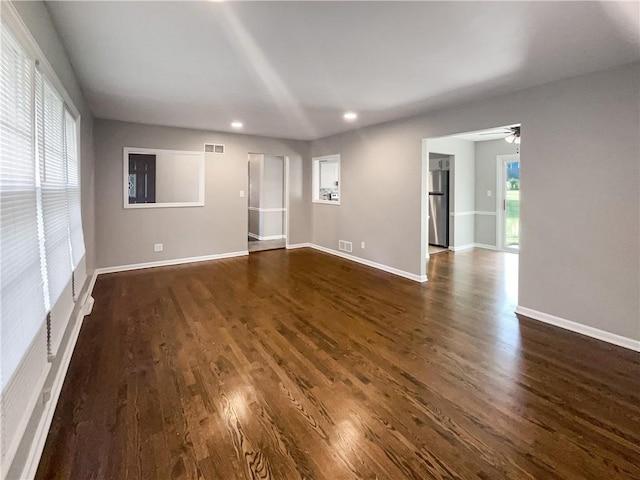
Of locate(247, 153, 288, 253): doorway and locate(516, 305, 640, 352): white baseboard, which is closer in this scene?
locate(516, 305, 640, 352): white baseboard

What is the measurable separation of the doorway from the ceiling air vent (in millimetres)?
2082

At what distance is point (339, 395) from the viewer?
224 centimetres

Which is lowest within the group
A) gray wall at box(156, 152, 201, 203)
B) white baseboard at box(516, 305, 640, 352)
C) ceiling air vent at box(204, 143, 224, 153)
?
white baseboard at box(516, 305, 640, 352)

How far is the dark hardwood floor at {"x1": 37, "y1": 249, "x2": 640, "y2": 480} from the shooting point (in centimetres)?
168

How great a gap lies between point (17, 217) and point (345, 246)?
548cm

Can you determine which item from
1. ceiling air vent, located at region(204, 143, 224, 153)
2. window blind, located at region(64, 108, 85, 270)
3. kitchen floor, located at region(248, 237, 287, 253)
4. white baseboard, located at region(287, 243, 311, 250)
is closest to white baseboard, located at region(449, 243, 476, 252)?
white baseboard, located at region(287, 243, 311, 250)

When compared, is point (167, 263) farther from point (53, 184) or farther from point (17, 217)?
point (17, 217)

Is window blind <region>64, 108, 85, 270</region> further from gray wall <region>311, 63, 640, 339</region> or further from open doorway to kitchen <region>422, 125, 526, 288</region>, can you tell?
open doorway to kitchen <region>422, 125, 526, 288</region>

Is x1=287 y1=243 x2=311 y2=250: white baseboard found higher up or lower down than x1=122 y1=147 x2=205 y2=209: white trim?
lower down

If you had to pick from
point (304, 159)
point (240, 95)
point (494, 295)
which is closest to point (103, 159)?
point (240, 95)

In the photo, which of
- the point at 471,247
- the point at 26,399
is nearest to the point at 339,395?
the point at 26,399

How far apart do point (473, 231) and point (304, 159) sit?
443 cm

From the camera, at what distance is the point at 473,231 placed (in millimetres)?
8062

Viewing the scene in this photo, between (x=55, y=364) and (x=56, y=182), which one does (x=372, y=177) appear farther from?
(x=55, y=364)
